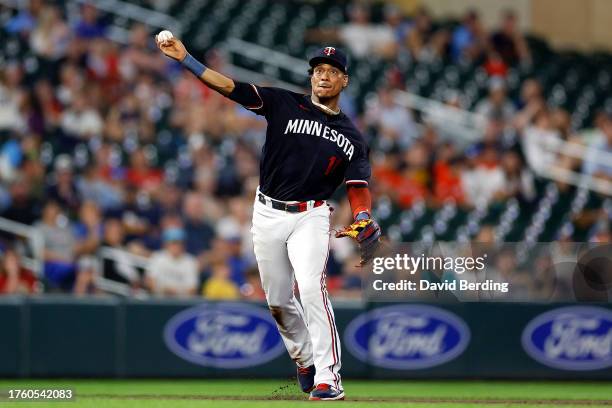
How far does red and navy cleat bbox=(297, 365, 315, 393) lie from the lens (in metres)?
7.36

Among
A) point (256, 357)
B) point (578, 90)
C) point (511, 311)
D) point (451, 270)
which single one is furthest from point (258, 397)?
point (578, 90)

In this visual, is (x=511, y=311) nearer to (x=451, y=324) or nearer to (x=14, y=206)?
(x=451, y=324)

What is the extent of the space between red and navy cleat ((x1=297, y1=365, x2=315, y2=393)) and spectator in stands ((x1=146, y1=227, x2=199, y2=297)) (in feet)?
11.4

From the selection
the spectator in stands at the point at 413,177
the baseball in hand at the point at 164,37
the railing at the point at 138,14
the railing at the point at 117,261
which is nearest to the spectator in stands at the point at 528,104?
the spectator in stands at the point at 413,177

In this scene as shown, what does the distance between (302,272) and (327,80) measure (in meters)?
1.06

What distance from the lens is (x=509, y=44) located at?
17.2 meters

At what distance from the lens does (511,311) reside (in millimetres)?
10258

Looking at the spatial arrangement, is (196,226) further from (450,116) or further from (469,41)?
(469,41)

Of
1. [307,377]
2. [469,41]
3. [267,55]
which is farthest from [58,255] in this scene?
[469,41]

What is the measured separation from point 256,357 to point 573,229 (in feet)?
14.3

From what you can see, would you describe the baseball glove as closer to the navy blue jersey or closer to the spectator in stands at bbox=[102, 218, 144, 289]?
the navy blue jersey

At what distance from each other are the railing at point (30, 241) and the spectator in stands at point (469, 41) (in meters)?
7.27

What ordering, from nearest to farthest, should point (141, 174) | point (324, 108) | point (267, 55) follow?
point (324, 108) < point (141, 174) < point (267, 55)

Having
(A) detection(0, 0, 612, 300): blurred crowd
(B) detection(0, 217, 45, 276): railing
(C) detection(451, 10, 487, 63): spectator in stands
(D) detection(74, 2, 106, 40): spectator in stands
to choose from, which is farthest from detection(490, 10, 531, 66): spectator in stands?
(B) detection(0, 217, 45, 276): railing
